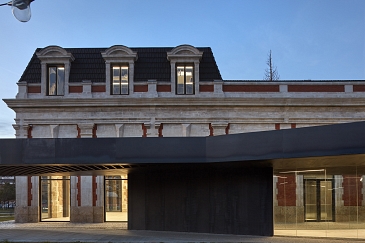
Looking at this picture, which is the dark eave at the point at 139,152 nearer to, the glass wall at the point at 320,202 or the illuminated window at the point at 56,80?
the glass wall at the point at 320,202

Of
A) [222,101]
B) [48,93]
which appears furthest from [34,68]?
[222,101]

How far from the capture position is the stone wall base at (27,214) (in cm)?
2689

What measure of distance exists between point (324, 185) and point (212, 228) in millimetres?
4807

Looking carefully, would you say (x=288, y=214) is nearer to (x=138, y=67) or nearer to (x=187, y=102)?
(x=187, y=102)

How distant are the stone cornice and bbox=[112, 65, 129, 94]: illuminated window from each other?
1393mm

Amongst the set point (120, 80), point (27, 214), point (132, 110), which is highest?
point (120, 80)

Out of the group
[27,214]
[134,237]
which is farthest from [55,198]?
[134,237]

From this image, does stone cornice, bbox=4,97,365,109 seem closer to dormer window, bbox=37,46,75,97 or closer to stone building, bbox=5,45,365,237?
stone building, bbox=5,45,365,237

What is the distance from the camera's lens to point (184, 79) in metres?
28.4

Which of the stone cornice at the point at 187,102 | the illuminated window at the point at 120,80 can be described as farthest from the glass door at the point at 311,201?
the illuminated window at the point at 120,80

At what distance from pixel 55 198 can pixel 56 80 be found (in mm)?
7672

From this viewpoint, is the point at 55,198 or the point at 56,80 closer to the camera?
the point at 55,198

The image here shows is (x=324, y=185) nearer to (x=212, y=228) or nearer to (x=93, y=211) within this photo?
(x=212, y=228)

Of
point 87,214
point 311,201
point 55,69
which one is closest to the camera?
point 311,201
